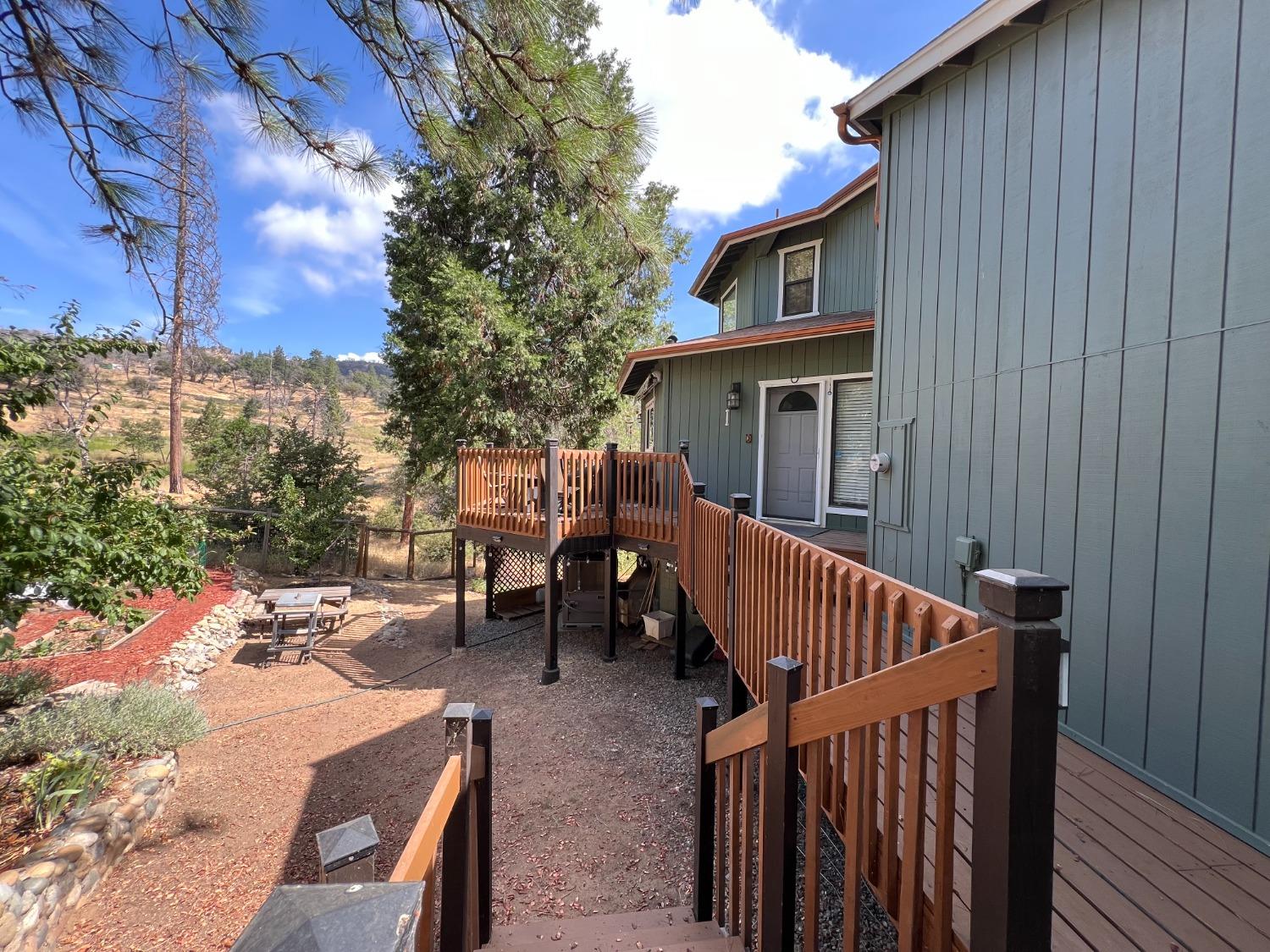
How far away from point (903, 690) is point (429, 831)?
1310 millimetres

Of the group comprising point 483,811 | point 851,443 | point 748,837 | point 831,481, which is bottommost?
point 483,811

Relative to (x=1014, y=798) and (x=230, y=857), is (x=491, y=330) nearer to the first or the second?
(x=230, y=857)

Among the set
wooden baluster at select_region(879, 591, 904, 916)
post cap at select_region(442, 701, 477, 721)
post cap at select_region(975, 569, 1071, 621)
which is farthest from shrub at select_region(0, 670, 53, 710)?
post cap at select_region(975, 569, 1071, 621)

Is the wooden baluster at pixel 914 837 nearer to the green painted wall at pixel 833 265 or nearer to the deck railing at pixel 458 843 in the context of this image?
the deck railing at pixel 458 843

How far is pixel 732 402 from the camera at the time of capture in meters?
7.80

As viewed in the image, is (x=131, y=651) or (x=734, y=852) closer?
(x=734, y=852)

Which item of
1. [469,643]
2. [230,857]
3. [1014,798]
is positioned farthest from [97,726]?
[1014,798]

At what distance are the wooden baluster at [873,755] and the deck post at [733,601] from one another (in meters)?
1.89

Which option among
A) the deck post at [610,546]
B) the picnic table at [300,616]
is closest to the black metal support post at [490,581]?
the picnic table at [300,616]

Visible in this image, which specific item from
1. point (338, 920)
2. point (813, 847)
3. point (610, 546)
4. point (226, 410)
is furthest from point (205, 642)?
point (226, 410)

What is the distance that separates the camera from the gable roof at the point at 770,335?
6.49m

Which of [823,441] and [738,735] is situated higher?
[823,441]

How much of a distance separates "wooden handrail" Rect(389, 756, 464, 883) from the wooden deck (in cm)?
139

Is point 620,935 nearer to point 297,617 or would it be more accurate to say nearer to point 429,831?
point 429,831
